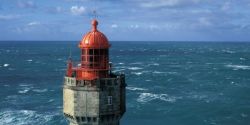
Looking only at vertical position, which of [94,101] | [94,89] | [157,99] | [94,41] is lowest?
[157,99]

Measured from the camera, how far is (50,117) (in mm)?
61625

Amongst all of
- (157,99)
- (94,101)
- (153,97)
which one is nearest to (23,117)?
(157,99)

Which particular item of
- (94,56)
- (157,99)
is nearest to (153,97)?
(157,99)

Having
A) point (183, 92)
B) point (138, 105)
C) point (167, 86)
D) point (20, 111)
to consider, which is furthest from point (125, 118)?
point (167, 86)

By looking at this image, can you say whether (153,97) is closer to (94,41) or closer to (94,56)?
(94,56)

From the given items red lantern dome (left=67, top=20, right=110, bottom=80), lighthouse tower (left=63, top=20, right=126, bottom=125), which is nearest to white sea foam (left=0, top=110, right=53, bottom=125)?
lighthouse tower (left=63, top=20, right=126, bottom=125)

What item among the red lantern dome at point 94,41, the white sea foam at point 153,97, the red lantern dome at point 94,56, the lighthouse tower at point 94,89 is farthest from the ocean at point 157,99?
the red lantern dome at point 94,41

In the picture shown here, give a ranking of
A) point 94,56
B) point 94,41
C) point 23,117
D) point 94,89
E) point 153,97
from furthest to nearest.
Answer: point 153,97
point 23,117
point 94,56
point 94,41
point 94,89

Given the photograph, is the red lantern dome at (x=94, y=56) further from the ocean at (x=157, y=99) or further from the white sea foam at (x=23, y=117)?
the white sea foam at (x=23, y=117)

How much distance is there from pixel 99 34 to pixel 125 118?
43333mm

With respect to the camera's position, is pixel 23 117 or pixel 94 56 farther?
pixel 23 117

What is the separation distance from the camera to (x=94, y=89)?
742 inches

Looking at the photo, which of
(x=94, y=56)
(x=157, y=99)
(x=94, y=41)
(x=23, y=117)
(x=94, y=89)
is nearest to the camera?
(x=94, y=89)

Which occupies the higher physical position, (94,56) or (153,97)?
(94,56)
